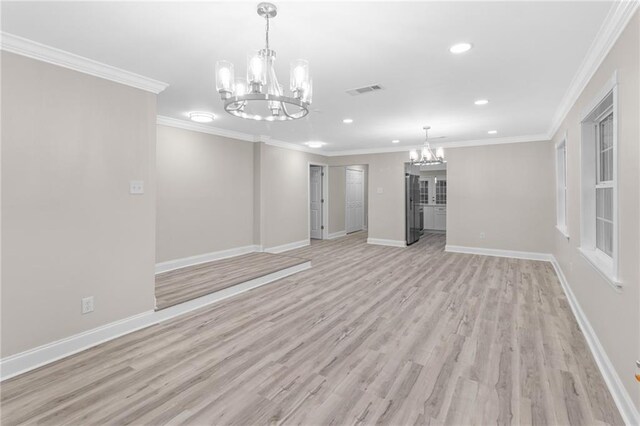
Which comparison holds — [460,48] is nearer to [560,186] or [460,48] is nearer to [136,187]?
[136,187]

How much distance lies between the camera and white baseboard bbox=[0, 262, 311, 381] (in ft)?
7.97

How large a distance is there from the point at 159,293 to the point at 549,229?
271 inches

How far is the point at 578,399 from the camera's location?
2096 mm

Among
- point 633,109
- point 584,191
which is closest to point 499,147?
point 584,191

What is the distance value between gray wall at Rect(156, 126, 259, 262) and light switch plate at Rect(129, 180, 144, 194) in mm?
1825

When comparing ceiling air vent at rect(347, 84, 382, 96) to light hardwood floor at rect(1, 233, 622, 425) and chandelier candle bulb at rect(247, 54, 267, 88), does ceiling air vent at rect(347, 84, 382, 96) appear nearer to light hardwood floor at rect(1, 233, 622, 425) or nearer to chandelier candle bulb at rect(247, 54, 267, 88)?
chandelier candle bulb at rect(247, 54, 267, 88)

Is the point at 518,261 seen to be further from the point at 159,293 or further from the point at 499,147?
the point at 159,293

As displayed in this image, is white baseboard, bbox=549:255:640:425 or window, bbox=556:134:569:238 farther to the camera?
window, bbox=556:134:569:238

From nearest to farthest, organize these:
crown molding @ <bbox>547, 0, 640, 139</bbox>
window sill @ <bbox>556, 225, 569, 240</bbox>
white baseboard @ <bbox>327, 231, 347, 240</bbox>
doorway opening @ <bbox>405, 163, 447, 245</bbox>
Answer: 1. crown molding @ <bbox>547, 0, 640, 139</bbox>
2. window sill @ <bbox>556, 225, 569, 240</bbox>
3. white baseboard @ <bbox>327, 231, 347, 240</bbox>
4. doorway opening @ <bbox>405, 163, 447, 245</bbox>

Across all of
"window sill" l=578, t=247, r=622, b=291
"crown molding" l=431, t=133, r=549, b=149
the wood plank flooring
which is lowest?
the wood plank flooring

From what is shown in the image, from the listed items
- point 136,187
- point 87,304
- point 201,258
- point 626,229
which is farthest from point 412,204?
point 87,304

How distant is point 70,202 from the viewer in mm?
2746

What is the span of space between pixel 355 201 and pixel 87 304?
331 inches

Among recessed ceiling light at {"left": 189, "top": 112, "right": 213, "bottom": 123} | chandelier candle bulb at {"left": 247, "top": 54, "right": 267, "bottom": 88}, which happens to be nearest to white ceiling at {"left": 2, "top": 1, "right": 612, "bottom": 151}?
chandelier candle bulb at {"left": 247, "top": 54, "right": 267, "bottom": 88}
